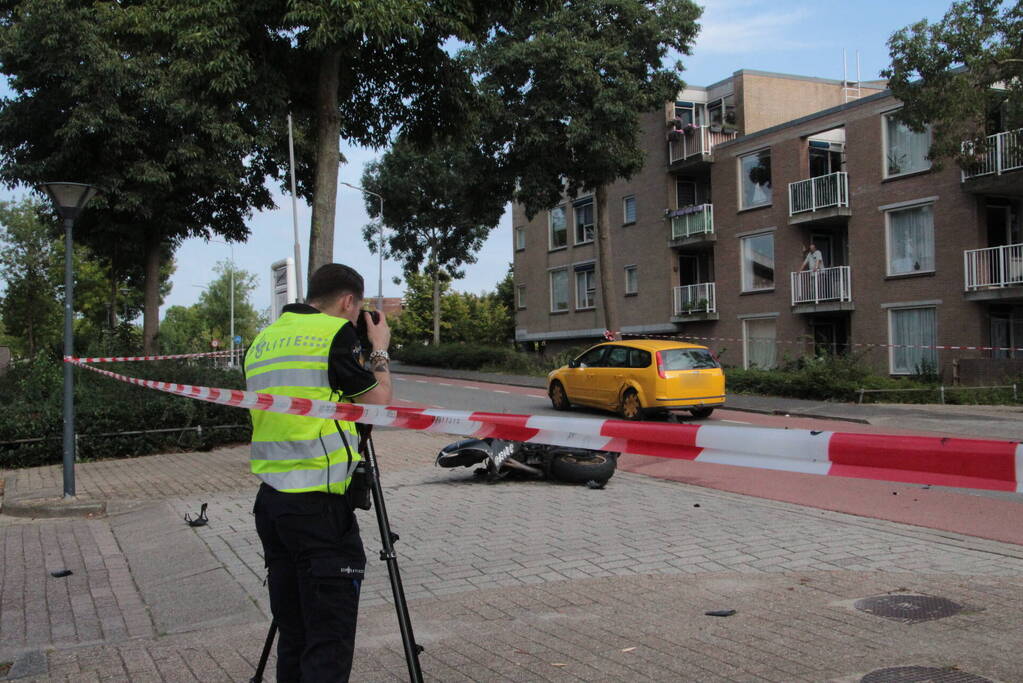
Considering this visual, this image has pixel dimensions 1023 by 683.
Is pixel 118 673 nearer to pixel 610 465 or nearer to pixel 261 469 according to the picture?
pixel 261 469

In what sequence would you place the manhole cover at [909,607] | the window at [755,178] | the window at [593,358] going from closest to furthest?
the manhole cover at [909,607] < the window at [593,358] < the window at [755,178]

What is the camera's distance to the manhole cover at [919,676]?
3693 mm

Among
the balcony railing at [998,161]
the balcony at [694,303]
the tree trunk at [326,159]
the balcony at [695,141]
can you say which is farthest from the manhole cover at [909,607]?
the balcony at [695,141]

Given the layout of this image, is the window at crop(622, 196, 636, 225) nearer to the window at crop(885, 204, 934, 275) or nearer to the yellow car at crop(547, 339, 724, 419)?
the window at crop(885, 204, 934, 275)

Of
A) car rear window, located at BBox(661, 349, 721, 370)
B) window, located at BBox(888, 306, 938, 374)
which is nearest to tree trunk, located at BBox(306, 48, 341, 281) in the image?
car rear window, located at BBox(661, 349, 721, 370)

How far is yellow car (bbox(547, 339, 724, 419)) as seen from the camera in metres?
15.9

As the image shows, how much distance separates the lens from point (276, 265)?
492 inches

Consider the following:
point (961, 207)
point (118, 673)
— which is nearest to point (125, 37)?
point (118, 673)

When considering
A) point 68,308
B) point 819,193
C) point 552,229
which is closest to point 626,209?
point 552,229

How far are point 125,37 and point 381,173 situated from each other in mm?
26366

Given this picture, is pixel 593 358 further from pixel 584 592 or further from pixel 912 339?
pixel 584 592

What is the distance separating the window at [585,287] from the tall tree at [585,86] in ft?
33.3

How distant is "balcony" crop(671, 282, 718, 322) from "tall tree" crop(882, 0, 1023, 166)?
13209 millimetres

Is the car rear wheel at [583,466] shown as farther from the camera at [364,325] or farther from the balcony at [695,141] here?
the balcony at [695,141]
